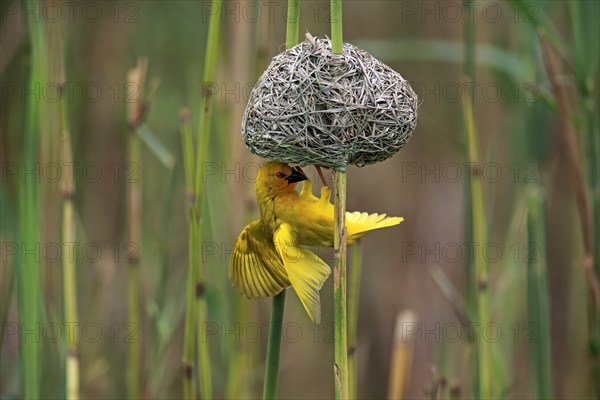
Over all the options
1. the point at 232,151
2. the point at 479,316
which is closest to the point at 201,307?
the point at 479,316

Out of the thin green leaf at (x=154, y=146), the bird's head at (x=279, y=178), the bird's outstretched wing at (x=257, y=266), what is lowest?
the bird's outstretched wing at (x=257, y=266)

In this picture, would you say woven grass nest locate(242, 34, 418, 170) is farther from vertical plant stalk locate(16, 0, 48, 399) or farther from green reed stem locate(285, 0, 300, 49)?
vertical plant stalk locate(16, 0, 48, 399)

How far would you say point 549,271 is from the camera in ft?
11.0

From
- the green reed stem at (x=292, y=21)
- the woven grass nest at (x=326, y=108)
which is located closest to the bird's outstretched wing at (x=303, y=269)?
the woven grass nest at (x=326, y=108)

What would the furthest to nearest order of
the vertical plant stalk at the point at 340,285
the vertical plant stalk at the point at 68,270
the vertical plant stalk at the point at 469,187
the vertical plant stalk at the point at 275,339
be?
the vertical plant stalk at the point at 469,187
the vertical plant stalk at the point at 68,270
the vertical plant stalk at the point at 275,339
the vertical plant stalk at the point at 340,285

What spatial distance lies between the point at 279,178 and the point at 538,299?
749 mm

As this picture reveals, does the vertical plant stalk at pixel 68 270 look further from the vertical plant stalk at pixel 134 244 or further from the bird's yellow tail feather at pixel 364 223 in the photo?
the bird's yellow tail feather at pixel 364 223

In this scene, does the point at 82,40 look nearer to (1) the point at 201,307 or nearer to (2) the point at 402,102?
(1) the point at 201,307

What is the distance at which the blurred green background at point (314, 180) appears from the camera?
2129mm

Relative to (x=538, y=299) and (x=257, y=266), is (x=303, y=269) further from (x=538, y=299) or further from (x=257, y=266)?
(x=538, y=299)

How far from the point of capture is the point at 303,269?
1365 mm

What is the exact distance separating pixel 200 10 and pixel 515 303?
149 centimetres

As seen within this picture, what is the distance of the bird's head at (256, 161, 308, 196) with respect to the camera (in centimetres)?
151

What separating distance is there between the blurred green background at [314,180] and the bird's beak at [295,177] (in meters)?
0.25
